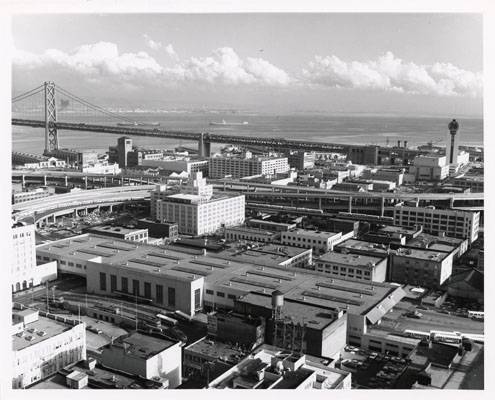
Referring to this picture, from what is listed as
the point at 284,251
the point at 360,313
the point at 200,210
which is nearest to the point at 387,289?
the point at 360,313

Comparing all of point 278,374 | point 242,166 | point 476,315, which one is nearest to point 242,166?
point 242,166

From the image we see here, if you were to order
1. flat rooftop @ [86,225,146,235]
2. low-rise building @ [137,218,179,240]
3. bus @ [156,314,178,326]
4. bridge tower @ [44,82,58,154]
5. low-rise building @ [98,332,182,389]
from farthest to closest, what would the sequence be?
bridge tower @ [44,82,58,154], low-rise building @ [137,218,179,240], flat rooftop @ [86,225,146,235], bus @ [156,314,178,326], low-rise building @ [98,332,182,389]

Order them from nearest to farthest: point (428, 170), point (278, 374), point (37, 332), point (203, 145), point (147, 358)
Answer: point (278, 374) → point (147, 358) → point (37, 332) → point (428, 170) → point (203, 145)

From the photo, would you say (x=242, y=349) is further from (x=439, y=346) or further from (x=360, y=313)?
(x=439, y=346)

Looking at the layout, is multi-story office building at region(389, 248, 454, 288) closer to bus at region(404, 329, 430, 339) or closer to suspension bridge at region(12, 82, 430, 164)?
bus at region(404, 329, 430, 339)

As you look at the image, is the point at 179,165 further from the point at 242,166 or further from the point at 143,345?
the point at 143,345

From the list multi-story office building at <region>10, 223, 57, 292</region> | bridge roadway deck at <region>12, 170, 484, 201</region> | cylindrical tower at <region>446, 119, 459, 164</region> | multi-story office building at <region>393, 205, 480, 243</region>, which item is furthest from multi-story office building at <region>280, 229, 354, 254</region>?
cylindrical tower at <region>446, 119, 459, 164</region>
